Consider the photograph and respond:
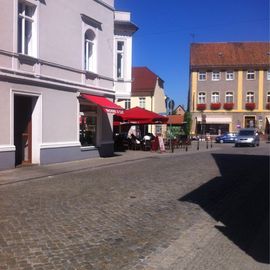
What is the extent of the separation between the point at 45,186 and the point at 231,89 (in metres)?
54.6

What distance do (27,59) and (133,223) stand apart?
9499 millimetres

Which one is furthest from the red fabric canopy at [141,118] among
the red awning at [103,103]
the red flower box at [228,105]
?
the red flower box at [228,105]

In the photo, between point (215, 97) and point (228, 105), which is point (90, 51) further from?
point (215, 97)

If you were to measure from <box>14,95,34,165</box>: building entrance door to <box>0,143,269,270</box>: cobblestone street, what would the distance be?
2707 millimetres

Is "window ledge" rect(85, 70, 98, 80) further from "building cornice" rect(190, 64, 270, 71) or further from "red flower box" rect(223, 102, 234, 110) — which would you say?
"building cornice" rect(190, 64, 270, 71)

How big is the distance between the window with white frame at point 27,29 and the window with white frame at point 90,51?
421 centimetres

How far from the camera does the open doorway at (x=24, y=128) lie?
16.6 metres

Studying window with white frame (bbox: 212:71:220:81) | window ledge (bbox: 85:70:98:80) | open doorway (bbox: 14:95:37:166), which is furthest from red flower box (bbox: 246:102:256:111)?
open doorway (bbox: 14:95:37:166)

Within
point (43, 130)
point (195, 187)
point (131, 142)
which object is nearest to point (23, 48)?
point (43, 130)

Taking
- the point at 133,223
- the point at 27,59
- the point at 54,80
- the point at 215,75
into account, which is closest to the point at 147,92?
the point at 215,75

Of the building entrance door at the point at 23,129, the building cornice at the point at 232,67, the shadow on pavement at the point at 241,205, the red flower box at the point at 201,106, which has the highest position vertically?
the building cornice at the point at 232,67

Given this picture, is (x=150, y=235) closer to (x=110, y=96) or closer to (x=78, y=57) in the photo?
(x=78, y=57)

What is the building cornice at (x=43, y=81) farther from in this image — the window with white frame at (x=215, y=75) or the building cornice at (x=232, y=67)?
the window with white frame at (x=215, y=75)

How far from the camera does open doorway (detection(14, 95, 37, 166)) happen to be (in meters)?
16.6
